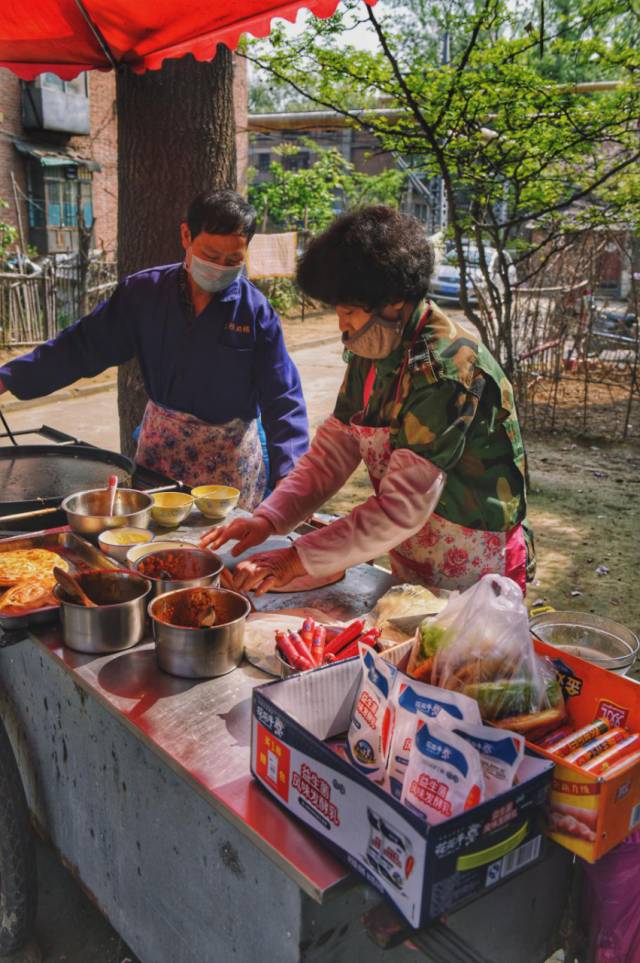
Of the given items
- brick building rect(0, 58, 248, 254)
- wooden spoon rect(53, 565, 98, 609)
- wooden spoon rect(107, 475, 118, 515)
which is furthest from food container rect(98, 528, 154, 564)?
brick building rect(0, 58, 248, 254)

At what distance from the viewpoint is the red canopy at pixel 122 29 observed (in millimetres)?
2996

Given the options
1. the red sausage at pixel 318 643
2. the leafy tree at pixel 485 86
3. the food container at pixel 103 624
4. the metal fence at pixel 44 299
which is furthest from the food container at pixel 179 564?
the metal fence at pixel 44 299

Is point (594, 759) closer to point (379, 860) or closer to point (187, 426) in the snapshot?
point (379, 860)

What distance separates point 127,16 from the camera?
321cm

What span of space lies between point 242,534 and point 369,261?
887mm

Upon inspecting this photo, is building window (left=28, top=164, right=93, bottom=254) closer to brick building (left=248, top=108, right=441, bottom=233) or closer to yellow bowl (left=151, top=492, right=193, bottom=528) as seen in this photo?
brick building (left=248, top=108, right=441, bottom=233)

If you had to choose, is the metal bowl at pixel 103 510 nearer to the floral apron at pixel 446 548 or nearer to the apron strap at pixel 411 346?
the floral apron at pixel 446 548

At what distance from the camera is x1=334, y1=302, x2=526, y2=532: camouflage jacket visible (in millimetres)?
1937

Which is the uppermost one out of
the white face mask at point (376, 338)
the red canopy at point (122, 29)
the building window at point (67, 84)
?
the building window at point (67, 84)

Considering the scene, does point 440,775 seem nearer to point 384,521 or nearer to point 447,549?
point 384,521

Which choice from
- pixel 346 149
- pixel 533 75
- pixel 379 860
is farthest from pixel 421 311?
pixel 346 149

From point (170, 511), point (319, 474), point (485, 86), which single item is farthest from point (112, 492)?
point (485, 86)

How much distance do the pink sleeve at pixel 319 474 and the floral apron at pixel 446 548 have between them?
106mm

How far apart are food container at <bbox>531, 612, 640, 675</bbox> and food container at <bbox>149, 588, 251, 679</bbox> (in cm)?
70
